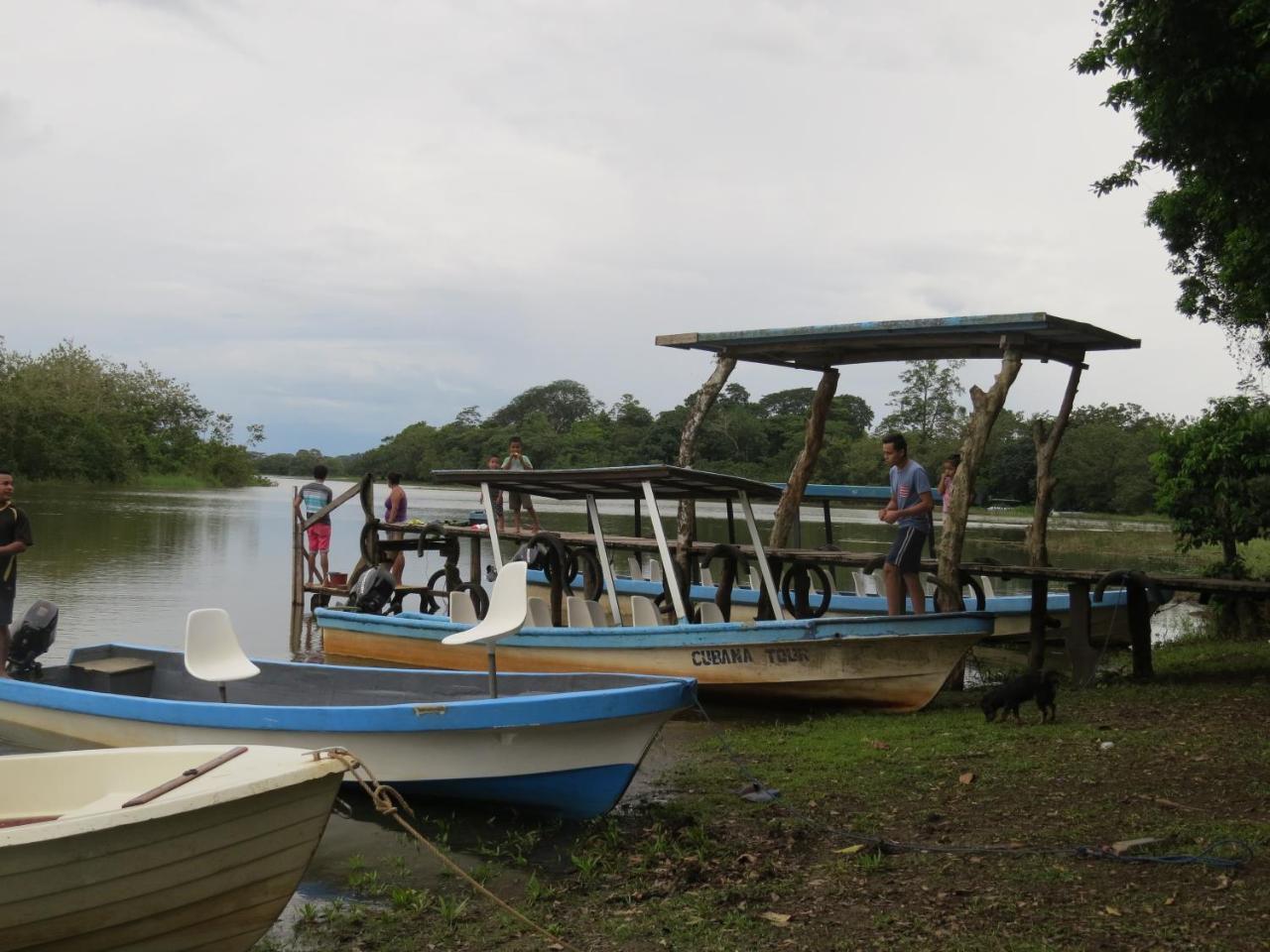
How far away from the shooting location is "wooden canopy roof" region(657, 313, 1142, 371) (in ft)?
36.3

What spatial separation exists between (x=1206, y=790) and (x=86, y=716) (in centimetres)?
731

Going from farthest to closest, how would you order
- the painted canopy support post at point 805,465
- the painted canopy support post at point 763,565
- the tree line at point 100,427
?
the tree line at point 100,427
the painted canopy support post at point 805,465
the painted canopy support post at point 763,565

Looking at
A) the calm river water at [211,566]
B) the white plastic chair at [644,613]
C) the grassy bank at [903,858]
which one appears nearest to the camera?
the grassy bank at [903,858]

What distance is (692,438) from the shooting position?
13852mm

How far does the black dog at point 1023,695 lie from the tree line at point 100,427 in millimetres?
58498

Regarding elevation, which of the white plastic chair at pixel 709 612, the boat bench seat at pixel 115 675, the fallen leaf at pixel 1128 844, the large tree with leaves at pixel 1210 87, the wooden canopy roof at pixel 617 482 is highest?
the large tree with leaves at pixel 1210 87

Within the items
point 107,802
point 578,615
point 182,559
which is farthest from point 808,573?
point 182,559

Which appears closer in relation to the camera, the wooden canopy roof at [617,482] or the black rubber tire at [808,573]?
the wooden canopy roof at [617,482]

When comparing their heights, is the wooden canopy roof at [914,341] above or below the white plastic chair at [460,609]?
above

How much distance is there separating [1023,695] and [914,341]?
4.36 m

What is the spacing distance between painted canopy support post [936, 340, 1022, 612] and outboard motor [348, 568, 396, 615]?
22.6 ft

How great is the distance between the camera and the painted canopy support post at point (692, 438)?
514 inches

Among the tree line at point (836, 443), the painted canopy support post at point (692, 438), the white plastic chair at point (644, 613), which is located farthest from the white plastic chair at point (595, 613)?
the tree line at point (836, 443)

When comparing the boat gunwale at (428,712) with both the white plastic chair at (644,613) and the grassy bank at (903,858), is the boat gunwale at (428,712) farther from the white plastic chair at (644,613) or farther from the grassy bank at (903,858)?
the white plastic chair at (644,613)
